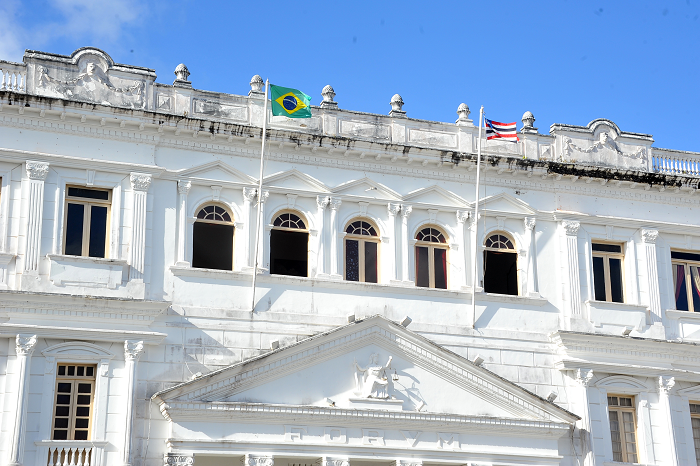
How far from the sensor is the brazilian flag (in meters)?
24.8

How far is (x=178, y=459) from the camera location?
21.6 meters

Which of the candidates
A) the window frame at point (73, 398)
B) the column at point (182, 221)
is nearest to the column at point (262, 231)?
the column at point (182, 221)

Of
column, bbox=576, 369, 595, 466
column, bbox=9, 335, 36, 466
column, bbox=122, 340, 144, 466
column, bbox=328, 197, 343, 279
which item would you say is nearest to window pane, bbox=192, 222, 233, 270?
column, bbox=328, 197, 343, 279

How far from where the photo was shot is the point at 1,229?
895 inches

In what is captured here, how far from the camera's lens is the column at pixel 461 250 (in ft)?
85.0

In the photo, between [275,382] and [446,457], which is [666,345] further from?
[275,382]

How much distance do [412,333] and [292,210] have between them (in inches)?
173

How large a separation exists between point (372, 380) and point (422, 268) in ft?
Result: 12.6

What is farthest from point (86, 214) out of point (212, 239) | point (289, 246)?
point (289, 246)

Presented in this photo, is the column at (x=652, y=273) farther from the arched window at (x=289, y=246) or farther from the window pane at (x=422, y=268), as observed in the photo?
the arched window at (x=289, y=246)

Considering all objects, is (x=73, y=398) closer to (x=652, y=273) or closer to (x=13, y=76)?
(x=13, y=76)

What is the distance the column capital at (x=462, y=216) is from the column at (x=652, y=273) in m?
5.15

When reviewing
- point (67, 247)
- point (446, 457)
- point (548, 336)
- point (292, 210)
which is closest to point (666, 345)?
point (548, 336)

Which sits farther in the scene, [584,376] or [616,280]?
[616,280]
